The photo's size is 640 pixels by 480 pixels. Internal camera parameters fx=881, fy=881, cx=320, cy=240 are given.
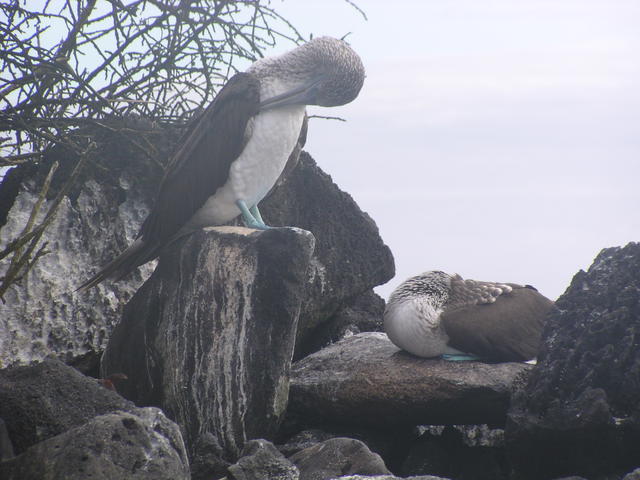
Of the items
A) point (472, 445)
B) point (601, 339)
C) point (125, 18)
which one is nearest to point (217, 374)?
point (472, 445)

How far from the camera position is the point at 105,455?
3334 millimetres

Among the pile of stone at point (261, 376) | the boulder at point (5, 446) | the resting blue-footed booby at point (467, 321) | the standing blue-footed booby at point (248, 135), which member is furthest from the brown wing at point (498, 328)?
the boulder at point (5, 446)

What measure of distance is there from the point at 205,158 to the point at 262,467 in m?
2.35

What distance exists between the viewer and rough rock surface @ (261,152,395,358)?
6820 mm

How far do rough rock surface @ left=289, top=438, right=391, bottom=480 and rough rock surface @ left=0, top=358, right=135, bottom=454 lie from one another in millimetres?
911

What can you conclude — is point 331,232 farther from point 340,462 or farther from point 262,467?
point 262,467

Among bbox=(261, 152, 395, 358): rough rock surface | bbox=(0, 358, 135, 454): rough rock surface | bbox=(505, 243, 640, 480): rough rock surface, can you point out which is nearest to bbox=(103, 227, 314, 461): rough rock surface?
bbox=(0, 358, 135, 454): rough rock surface

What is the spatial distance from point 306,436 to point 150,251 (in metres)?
1.57

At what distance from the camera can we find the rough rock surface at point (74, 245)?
6047 mm

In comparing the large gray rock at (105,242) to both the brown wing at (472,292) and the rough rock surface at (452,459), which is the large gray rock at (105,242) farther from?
the rough rock surface at (452,459)

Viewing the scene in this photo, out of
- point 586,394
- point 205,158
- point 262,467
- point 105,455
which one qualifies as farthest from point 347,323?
point 105,455

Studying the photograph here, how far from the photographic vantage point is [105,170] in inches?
263

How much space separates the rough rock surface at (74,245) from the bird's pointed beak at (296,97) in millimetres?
1693

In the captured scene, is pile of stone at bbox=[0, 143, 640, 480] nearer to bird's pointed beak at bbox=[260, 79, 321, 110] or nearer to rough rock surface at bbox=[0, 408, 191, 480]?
rough rock surface at bbox=[0, 408, 191, 480]
